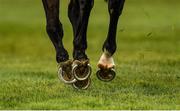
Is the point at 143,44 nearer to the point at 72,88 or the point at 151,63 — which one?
the point at 151,63

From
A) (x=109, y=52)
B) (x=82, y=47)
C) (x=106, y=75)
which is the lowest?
(x=106, y=75)

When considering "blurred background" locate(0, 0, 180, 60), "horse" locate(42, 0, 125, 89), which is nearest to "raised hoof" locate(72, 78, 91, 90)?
"horse" locate(42, 0, 125, 89)

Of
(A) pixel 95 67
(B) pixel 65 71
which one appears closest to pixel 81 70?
(B) pixel 65 71

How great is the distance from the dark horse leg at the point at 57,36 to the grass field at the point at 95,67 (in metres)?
0.25

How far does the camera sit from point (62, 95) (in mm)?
9891

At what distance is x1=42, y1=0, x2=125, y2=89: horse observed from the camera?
31.8 feet

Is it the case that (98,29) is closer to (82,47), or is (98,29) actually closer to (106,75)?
(106,75)

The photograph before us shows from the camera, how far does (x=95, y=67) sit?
15406mm

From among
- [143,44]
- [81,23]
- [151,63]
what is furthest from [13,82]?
[143,44]

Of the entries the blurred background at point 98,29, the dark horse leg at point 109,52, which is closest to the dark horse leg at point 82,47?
the dark horse leg at point 109,52

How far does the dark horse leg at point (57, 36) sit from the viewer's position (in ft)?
33.2

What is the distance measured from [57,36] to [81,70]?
40.5 inches

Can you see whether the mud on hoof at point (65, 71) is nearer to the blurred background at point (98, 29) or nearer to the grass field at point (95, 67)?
the grass field at point (95, 67)

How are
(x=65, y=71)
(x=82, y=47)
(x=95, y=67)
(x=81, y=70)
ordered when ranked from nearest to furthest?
(x=81, y=70), (x=82, y=47), (x=65, y=71), (x=95, y=67)
